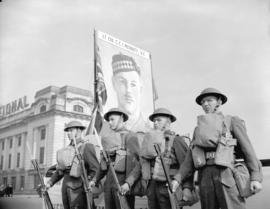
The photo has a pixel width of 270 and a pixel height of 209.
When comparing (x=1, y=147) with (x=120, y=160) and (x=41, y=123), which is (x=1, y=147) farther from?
(x=120, y=160)

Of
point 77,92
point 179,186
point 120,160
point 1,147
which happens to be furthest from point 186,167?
point 1,147

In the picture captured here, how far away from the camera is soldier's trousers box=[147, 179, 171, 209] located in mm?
3598

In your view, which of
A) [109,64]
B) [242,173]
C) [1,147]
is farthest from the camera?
[1,147]

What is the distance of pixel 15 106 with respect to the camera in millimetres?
39031

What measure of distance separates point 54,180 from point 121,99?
4.15m

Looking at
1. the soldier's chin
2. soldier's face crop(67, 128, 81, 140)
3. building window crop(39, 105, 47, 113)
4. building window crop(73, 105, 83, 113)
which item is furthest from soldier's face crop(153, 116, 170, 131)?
building window crop(39, 105, 47, 113)

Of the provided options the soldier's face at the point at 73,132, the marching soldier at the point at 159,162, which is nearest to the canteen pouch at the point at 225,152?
the marching soldier at the point at 159,162

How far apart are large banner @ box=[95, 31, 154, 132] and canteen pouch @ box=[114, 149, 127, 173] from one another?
399 cm

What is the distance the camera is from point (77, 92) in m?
32.0

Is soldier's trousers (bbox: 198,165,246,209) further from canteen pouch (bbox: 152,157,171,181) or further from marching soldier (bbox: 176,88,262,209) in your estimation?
canteen pouch (bbox: 152,157,171,181)

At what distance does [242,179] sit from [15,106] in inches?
1519

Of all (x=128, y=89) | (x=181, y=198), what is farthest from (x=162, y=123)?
(x=128, y=89)

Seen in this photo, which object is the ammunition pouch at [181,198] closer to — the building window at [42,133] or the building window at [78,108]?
the building window at [78,108]

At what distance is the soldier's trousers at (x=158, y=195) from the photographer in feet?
11.8
